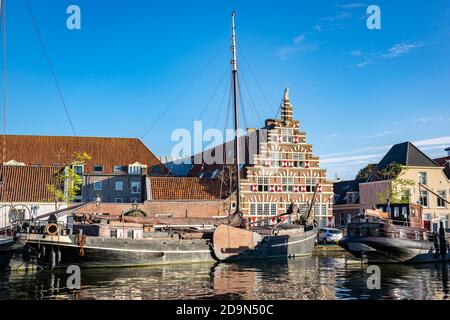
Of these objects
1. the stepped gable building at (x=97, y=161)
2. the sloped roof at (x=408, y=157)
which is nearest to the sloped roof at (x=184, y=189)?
the stepped gable building at (x=97, y=161)

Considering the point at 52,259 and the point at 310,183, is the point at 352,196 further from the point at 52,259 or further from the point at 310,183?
the point at 52,259

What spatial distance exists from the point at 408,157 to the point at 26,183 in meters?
40.3

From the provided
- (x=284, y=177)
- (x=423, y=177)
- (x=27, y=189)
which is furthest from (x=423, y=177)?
(x=27, y=189)

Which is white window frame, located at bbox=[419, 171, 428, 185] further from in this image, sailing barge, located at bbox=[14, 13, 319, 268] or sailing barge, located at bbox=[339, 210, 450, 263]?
sailing barge, located at bbox=[339, 210, 450, 263]

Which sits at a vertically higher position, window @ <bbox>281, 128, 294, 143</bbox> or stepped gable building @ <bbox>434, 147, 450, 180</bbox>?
window @ <bbox>281, 128, 294, 143</bbox>

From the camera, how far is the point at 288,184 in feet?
170

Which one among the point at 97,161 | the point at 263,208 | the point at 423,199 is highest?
the point at 97,161

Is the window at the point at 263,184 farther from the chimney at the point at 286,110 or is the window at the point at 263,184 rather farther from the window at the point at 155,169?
the window at the point at 155,169

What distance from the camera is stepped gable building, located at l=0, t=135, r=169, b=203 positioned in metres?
56.5

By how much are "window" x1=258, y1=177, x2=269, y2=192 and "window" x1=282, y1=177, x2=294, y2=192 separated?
196cm

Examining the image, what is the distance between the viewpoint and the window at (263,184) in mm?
50688

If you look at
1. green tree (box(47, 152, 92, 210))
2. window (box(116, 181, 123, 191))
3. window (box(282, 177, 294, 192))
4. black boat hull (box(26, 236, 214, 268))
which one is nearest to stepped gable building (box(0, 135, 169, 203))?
window (box(116, 181, 123, 191))

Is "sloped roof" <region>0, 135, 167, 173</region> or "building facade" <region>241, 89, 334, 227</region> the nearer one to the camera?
"building facade" <region>241, 89, 334, 227</region>

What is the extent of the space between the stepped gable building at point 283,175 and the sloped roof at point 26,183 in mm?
19074
